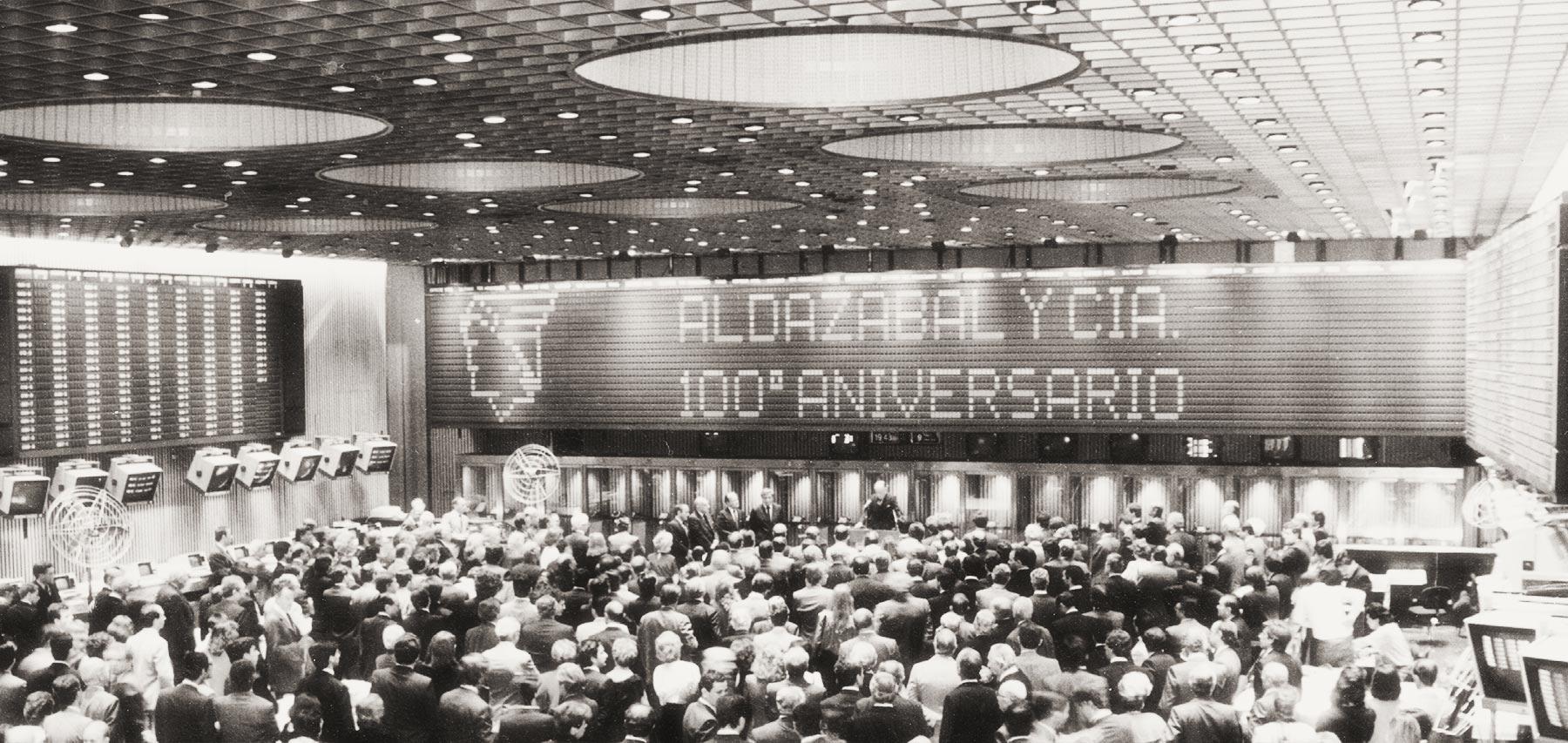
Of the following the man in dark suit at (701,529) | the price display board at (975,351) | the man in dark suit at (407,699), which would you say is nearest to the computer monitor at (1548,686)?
the man in dark suit at (407,699)

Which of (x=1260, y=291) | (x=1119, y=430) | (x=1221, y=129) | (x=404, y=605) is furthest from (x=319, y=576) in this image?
(x=1260, y=291)

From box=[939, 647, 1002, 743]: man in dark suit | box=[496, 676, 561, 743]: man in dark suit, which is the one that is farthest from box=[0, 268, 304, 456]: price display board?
box=[939, 647, 1002, 743]: man in dark suit

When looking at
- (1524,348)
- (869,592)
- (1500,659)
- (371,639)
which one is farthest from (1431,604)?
(371,639)

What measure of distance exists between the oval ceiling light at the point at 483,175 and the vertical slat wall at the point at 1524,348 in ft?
21.5

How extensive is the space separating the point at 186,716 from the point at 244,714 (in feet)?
1.33

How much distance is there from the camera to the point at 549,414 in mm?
Result: 20062

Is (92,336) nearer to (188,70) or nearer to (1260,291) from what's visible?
(188,70)

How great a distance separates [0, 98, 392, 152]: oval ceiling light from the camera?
29.6 ft

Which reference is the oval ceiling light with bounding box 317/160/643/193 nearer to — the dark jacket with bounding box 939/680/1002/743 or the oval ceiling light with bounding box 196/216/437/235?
the oval ceiling light with bounding box 196/216/437/235

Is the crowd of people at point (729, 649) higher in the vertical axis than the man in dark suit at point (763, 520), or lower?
higher

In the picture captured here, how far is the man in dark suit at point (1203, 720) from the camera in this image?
22.5ft

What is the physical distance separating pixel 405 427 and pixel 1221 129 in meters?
16.3

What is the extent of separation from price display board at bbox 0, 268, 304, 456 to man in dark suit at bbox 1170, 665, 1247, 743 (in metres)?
13.8

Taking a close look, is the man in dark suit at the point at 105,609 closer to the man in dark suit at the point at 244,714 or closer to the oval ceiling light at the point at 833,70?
the man in dark suit at the point at 244,714
